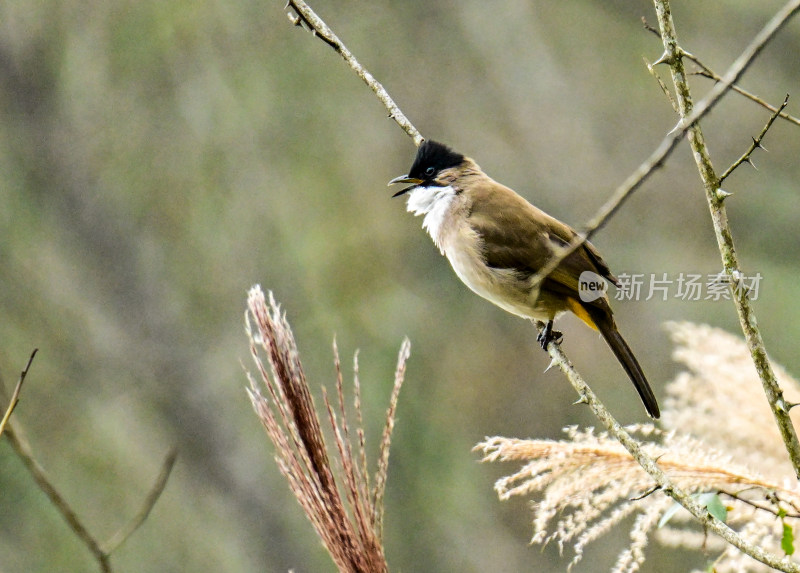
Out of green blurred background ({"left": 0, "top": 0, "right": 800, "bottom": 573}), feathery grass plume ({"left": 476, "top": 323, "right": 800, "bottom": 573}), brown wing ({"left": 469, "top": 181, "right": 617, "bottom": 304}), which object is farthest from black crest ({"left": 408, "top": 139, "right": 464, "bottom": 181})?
green blurred background ({"left": 0, "top": 0, "right": 800, "bottom": 573})

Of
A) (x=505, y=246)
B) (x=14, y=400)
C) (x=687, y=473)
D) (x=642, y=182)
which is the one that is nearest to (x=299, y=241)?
(x=505, y=246)

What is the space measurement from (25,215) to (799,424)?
5.71 m

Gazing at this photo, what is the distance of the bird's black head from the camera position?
3369mm

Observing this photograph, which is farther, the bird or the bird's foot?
the bird

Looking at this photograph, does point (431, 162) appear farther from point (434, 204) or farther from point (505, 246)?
point (505, 246)

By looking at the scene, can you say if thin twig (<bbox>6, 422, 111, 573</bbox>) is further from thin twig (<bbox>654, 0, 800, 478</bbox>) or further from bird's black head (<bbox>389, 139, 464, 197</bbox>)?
bird's black head (<bbox>389, 139, 464, 197</bbox>)

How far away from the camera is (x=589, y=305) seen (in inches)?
122

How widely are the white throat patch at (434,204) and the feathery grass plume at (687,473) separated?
1.37 metres

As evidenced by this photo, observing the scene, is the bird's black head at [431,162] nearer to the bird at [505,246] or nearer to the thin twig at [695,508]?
the bird at [505,246]

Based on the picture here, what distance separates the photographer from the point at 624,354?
2.97 meters

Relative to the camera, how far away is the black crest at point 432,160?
132 inches

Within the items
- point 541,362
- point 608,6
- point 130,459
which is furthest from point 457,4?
point 130,459

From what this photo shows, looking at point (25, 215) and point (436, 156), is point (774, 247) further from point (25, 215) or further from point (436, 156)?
point (25, 215)

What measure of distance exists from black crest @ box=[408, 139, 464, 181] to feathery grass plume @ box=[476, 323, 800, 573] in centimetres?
138
